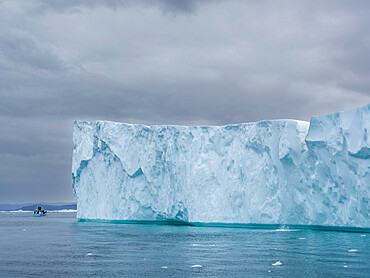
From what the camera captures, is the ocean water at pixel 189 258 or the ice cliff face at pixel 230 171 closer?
the ocean water at pixel 189 258

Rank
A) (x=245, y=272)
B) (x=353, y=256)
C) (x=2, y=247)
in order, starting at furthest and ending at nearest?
1. (x=2, y=247)
2. (x=353, y=256)
3. (x=245, y=272)

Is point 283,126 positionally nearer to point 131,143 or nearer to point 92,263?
point 131,143

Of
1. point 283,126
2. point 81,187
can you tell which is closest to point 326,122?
point 283,126

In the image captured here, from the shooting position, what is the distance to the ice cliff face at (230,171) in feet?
61.9

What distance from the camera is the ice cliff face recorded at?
61.9 ft

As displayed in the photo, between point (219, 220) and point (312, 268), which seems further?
point (219, 220)

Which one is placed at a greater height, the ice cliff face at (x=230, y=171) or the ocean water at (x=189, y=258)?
the ice cliff face at (x=230, y=171)

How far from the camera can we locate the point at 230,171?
2398 centimetres

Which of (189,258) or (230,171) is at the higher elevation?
(230,171)

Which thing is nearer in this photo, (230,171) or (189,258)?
(189,258)

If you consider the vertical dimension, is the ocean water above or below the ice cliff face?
below

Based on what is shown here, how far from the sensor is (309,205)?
806 inches

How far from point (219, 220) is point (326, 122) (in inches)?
314

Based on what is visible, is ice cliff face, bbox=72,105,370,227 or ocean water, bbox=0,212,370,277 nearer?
ocean water, bbox=0,212,370,277
